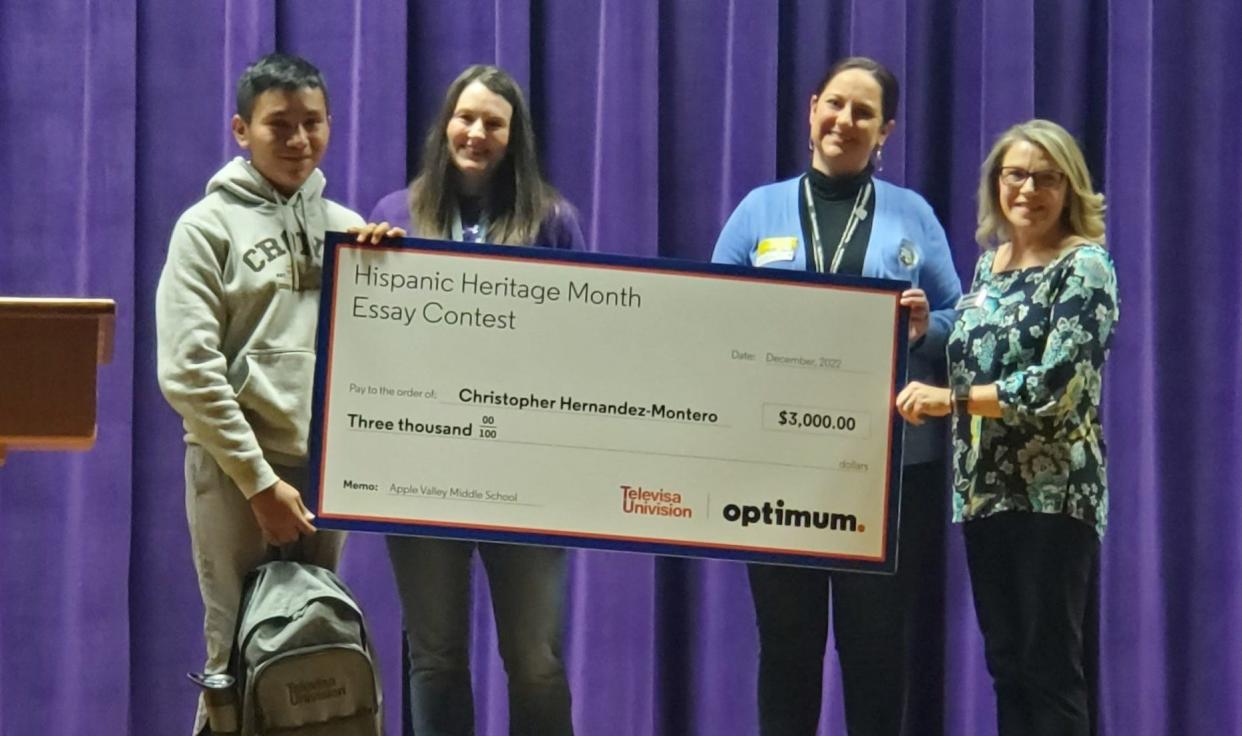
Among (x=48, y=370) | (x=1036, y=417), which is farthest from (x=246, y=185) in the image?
(x=1036, y=417)

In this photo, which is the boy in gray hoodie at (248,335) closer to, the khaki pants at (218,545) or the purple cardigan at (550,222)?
the khaki pants at (218,545)

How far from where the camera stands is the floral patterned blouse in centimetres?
232

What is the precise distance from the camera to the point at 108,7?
2939 millimetres

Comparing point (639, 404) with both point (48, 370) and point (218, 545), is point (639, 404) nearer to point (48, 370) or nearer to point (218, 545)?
point (218, 545)

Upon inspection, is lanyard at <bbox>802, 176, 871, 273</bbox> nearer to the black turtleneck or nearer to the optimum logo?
the black turtleneck

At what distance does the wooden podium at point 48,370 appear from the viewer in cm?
163

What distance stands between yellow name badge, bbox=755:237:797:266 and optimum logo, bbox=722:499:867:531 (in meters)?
0.49

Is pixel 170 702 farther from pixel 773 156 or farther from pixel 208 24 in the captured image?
pixel 773 156

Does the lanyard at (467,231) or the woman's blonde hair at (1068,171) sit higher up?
the woman's blonde hair at (1068,171)

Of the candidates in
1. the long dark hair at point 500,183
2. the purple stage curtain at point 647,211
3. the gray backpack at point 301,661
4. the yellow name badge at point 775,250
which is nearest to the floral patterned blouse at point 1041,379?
the yellow name badge at point 775,250

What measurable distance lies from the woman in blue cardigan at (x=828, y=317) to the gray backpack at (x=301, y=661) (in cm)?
80

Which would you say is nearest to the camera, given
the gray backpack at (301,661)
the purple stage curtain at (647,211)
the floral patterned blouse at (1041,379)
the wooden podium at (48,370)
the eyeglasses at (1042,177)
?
the wooden podium at (48,370)

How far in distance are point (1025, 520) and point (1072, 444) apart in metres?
0.17

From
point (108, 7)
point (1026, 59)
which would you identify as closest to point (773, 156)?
point (1026, 59)
